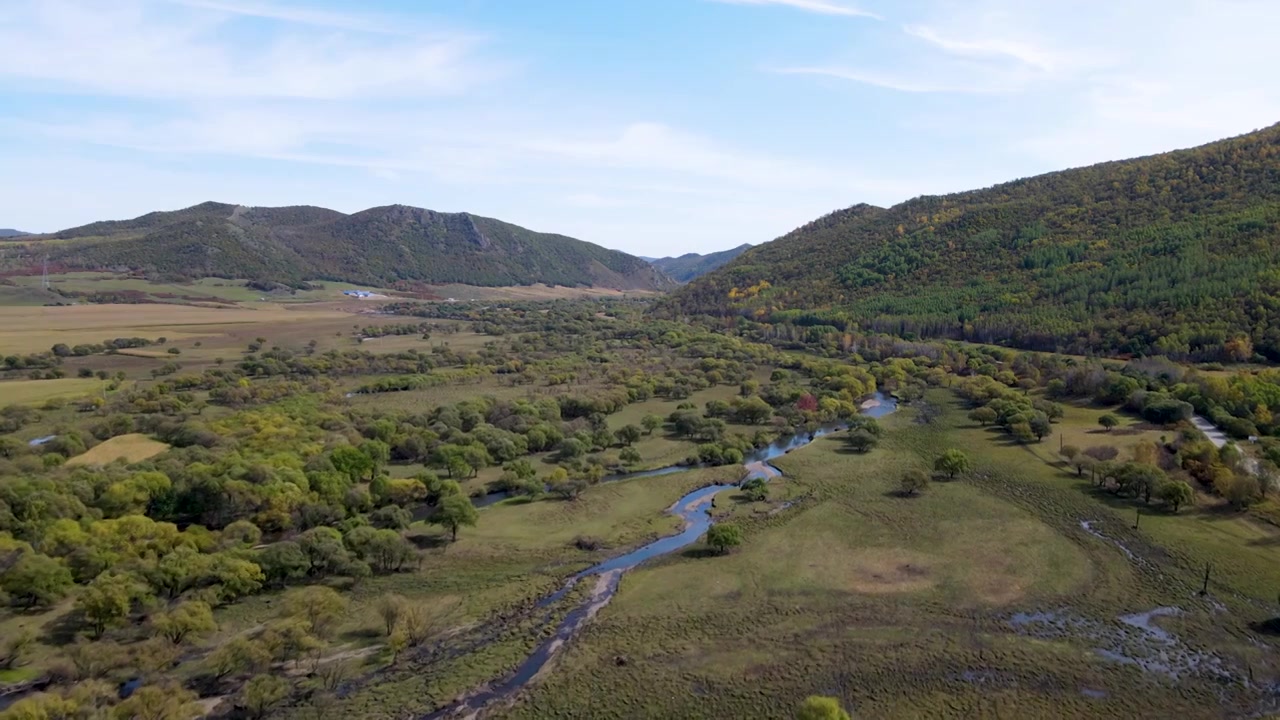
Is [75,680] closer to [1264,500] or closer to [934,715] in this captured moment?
[934,715]

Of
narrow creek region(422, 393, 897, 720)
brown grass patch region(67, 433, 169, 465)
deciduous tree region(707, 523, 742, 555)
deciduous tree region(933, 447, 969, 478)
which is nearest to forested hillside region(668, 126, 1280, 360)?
deciduous tree region(933, 447, 969, 478)

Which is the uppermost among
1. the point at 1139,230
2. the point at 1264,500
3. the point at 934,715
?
the point at 1139,230

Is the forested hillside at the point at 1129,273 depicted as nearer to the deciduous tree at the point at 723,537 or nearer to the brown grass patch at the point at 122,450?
the deciduous tree at the point at 723,537

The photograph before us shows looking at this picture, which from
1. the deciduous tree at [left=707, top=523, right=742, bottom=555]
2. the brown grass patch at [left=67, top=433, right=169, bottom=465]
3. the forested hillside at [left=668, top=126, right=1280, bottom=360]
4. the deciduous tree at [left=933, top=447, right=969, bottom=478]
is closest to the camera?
the deciduous tree at [left=707, top=523, right=742, bottom=555]

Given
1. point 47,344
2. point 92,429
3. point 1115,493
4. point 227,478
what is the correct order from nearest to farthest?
point 227,478
point 1115,493
point 92,429
point 47,344

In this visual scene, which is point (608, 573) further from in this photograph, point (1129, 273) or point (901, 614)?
point (1129, 273)

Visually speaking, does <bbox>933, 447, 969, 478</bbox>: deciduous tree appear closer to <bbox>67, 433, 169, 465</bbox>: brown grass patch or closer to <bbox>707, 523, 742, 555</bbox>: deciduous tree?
<bbox>707, 523, 742, 555</bbox>: deciduous tree

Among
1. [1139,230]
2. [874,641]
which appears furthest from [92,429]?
[1139,230]
